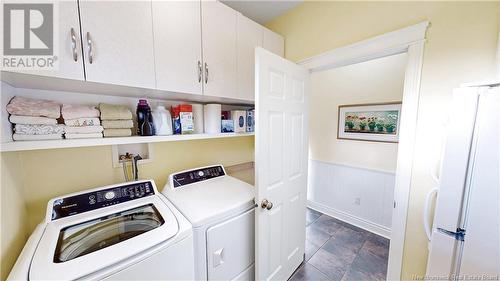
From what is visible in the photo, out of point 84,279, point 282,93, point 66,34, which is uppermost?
point 66,34

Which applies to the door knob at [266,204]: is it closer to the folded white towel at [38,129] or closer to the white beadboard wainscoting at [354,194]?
the folded white towel at [38,129]

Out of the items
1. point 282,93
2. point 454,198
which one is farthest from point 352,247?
point 282,93

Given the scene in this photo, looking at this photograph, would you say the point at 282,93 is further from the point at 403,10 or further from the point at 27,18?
the point at 27,18

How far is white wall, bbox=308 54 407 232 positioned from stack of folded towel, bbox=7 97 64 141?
290 centimetres

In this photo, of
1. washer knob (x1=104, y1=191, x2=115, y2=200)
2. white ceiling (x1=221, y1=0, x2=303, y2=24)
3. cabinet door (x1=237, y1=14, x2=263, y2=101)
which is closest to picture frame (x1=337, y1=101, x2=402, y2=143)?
white ceiling (x1=221, y1=0, x2=303, y2=24)

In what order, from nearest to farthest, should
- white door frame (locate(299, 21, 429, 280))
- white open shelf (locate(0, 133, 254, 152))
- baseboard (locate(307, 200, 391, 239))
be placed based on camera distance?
white open shelf (locate(0, 133, 254, 152))
white door frame (locate(299, 21, 429, 280))
baseboard (locate(307, 200, 391, 239))

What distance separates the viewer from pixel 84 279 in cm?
67

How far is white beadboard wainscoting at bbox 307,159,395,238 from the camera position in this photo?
2.29m

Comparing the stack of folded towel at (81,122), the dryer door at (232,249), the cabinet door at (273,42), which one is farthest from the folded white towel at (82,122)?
the cabinet door at (273,42)

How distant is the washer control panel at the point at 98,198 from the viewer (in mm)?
1021

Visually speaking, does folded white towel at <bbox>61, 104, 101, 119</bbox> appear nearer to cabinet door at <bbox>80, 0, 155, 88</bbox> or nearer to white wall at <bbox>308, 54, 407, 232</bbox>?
cabinet door at <bbox>80, 0, 155, 88</bbox>

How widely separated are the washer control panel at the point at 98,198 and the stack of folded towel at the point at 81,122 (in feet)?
1.28

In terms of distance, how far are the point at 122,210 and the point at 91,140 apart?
18.0 inches

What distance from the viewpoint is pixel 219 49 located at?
1412 millimetres
